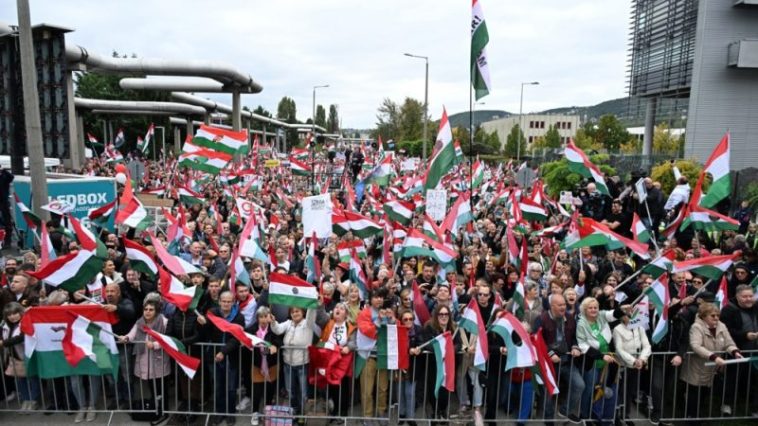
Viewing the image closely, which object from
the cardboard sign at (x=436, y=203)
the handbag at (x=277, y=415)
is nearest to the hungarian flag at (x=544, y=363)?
the handbag at (x=277, y=415)

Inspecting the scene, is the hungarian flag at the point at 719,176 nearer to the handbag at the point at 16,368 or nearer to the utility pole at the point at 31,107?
the handbag at the point at 16,368

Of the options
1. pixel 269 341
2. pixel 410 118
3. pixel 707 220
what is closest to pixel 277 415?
pixel 269 341

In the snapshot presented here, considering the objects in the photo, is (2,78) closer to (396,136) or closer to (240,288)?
(240,288)

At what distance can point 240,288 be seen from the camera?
7070 mm

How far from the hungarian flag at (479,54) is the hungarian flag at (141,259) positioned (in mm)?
6843

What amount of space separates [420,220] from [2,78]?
376 inches

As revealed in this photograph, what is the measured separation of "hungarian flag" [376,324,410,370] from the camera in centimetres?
642

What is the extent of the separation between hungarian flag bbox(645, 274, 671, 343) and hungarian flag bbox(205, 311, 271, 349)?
183 inches

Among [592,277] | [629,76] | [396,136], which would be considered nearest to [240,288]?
[592,277]

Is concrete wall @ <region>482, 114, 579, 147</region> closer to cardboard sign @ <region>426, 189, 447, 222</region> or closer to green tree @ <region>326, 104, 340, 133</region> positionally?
green tree @ <region>326, 104, 340, 133</region>

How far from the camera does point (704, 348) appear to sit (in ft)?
21.5

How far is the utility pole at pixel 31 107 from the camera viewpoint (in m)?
9.96

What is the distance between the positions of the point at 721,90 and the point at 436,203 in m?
22.9

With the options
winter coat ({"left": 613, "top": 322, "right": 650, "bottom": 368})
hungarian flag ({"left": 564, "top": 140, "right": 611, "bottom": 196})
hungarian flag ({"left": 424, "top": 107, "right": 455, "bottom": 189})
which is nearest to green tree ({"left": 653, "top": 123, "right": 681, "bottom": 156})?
hungarian flag ({"left": 564, "top": 140, "right": 611, "bottom": 196})
